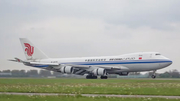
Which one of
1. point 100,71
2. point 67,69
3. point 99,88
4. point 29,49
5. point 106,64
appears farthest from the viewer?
point 29,49

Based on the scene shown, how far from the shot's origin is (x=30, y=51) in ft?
241

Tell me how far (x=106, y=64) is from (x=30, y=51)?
21.6 m

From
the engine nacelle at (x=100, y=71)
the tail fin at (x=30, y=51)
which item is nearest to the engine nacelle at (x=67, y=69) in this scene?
the engine nacelle at (x=100, y=71)

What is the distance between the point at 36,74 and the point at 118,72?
2749 cm

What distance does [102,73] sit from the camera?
58344 mm

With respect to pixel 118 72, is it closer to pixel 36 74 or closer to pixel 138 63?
pixel 138 63

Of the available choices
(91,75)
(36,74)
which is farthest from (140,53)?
(36,74)

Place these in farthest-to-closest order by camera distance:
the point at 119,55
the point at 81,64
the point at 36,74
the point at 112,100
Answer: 1. the point at 36,74
2. the point at 81,64
3. the point at 119,55
4. the point at 112,100

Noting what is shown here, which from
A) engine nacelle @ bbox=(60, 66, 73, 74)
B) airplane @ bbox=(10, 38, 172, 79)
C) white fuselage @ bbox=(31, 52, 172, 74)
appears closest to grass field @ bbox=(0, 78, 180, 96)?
white fuselage @ bbox=(31, 52, 172, 74)

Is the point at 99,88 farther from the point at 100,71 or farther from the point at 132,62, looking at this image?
the point at 132,62

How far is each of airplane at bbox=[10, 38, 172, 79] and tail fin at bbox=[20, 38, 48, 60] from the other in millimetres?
1500

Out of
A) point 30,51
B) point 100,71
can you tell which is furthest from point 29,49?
point 100,71

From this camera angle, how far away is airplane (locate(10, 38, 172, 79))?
190 feet

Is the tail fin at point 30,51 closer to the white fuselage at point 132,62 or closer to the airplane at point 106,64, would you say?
the airplane at point 106,64
